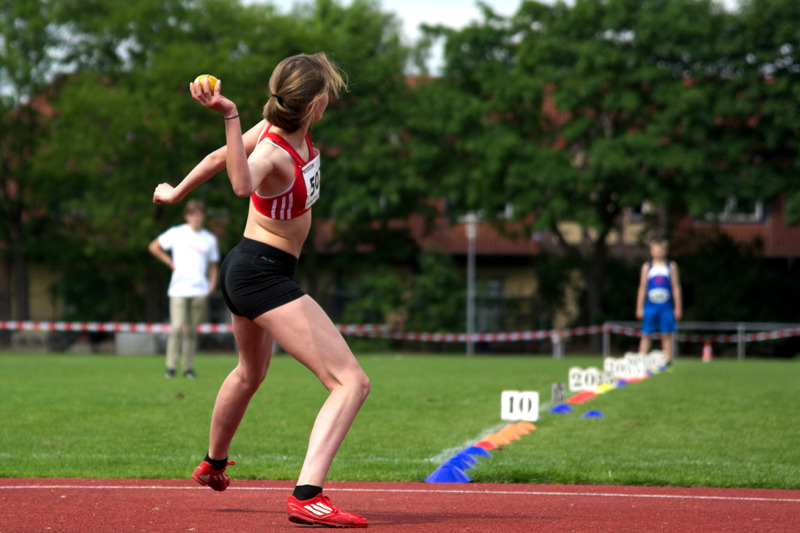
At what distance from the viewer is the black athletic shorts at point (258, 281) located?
17.7ft

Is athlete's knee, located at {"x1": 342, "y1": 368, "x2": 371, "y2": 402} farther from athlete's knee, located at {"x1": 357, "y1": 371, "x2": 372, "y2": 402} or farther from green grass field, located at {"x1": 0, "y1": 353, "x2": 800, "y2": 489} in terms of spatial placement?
green grass field, located at {"x1": 0, "y1": 353, "x2": 800, "y2": 489}

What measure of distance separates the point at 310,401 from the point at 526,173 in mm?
25951

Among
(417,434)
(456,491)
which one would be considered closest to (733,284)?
(417,434)

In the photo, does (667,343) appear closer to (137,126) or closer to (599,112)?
(599,112)

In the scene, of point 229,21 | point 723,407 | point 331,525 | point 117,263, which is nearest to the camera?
point 331,525

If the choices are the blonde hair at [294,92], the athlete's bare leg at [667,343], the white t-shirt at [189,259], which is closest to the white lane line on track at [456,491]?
the blonde hair at [294,92]

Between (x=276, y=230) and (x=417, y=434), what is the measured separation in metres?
4.22

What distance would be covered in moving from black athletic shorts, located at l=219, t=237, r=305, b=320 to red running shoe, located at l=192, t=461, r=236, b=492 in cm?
95

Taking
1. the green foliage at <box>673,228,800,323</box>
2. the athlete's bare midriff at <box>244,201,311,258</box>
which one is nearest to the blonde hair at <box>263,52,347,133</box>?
the athlete's bare midriff at <box>244,201,311,258</box>

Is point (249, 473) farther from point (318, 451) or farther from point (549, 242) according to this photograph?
point (549, 242)

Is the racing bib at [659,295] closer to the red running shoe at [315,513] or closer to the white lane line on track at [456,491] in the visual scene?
the white lane line on track at [456,491]

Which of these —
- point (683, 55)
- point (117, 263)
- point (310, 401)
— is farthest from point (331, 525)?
point (117, 263)

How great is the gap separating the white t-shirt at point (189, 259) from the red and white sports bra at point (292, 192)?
405 inches

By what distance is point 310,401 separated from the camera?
12188mm
